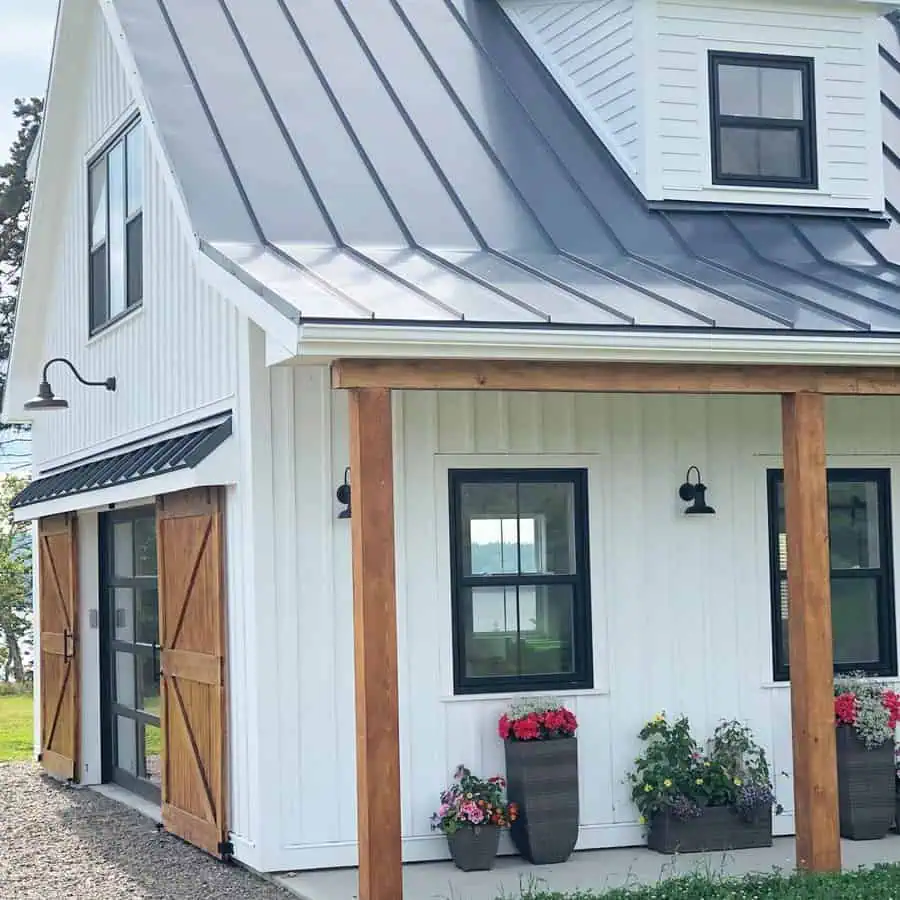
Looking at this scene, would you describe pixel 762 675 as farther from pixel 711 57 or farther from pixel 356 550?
pixel 711 57

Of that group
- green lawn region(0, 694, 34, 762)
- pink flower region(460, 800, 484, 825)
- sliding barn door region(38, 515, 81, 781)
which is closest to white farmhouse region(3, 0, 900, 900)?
pink flower region(460, 800, 484, 825)

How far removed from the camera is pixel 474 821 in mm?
8773

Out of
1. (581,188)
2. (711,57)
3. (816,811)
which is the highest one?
(711,57)

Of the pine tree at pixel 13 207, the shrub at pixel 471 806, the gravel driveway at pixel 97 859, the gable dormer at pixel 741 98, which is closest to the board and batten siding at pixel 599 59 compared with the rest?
the gable dormer at pixel 741 98

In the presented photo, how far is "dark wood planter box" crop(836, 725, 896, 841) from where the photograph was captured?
373 inches

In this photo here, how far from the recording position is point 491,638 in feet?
31.0

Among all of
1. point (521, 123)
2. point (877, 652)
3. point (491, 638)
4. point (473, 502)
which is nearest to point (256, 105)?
point (521, 123)

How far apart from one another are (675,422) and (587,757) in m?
2.11

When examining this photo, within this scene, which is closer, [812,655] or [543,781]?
[812,655]

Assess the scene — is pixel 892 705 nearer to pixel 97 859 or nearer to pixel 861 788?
pixel 861 788

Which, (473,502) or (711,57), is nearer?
(473,502)

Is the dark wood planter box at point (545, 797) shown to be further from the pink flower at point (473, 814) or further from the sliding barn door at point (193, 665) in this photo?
the sliding barn door at point (193, 665)

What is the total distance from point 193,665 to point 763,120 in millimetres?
5272

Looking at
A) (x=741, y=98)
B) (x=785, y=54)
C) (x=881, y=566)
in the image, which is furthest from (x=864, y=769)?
(x=785, y=54)
